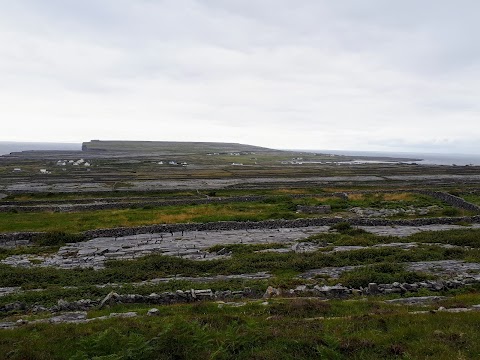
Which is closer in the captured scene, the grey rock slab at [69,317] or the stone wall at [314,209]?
the grey rock slab at [69,317]

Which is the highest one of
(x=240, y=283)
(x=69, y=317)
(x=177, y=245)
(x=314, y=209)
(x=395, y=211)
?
(x=395, y=211)

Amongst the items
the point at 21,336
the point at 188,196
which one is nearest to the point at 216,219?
the point at 188,196

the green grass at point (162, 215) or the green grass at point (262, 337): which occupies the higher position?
the green grass at point (262, 337)

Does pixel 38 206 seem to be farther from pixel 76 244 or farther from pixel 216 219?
pixel 216 219

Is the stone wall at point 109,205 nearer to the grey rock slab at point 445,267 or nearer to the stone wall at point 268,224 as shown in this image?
the stone wall at point 268,224

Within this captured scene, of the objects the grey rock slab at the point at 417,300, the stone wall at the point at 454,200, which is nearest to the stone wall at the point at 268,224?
the stone wall at the point at 454,200

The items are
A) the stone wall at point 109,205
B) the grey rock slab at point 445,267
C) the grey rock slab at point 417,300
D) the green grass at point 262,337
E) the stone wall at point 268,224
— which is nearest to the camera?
the green grass at point 262,337

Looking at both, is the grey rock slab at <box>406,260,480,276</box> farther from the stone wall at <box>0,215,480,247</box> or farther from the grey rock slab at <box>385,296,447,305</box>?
the stone wall at <box>0,215,480,247</box>

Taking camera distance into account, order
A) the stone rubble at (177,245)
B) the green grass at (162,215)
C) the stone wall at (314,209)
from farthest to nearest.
A: the stone wall at (314,209), the green grass at (162,215), the stone rubble at (177,245)

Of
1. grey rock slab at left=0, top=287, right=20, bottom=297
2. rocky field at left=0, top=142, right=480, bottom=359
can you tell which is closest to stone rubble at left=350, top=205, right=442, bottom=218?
rocky field at left=0, top=142, right=480, bottom=359

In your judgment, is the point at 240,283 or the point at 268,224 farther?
the point at 268,224

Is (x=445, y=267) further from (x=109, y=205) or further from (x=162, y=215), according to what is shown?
(x=109, y=205)

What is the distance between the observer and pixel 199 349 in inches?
396

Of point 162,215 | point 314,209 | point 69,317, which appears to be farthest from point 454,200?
point 69,317
